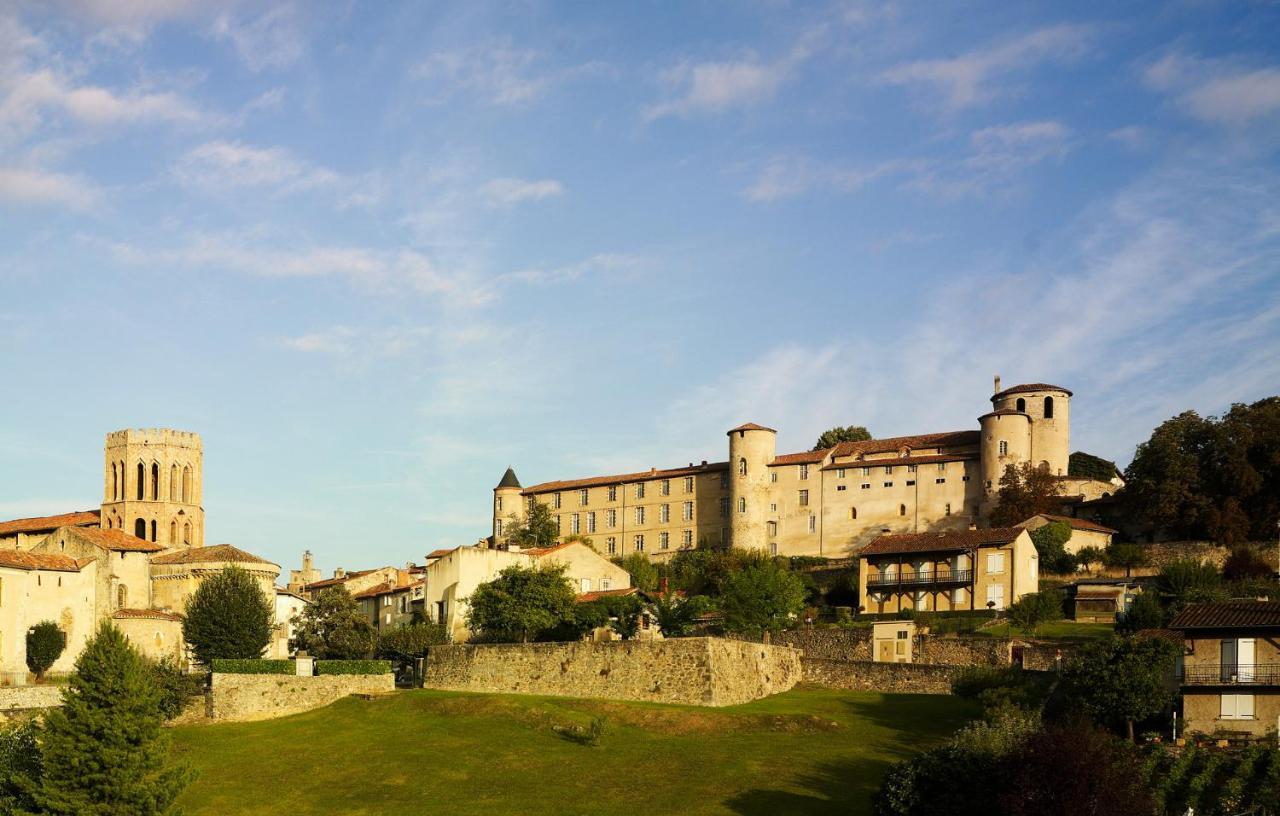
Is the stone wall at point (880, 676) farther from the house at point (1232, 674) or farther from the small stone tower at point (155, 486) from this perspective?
the small stone tower at point (155, 486)

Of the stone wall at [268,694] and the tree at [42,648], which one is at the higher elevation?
the tree at [42,648]

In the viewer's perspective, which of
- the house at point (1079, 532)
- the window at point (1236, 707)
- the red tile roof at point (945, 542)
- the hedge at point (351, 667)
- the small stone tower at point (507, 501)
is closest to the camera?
the window at point (1236, 707)

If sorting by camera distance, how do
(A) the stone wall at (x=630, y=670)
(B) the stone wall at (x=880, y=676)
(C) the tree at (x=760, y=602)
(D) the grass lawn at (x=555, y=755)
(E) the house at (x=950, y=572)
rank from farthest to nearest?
(E) the house at (x=950, y=572) → (C) the tree at (x=760, y=602) → (B) the stone wall at (x=880, y=676) → (A) the stone wall at (x=630, y=670) → (D) the grass lawn at (x=555, y=755)

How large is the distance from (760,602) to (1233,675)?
29.9 m

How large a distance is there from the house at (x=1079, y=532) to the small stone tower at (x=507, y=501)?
4494 cm

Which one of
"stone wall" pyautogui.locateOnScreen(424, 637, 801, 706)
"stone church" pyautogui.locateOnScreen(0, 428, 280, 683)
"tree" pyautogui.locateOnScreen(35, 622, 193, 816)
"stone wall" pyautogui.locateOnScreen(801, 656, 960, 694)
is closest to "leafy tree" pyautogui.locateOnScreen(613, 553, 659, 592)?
"stone church" pyautogui.locateOnScreen(0, 428, 280, 683)

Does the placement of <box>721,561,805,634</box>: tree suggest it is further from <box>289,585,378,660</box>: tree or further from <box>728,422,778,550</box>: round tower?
<box>728,422,778,550</box>: round tower

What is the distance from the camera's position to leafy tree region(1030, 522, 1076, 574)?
311ft

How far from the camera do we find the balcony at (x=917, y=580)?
88.1 meters

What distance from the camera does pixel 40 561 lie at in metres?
84.3

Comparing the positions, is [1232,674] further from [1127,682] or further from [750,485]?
[750,485]

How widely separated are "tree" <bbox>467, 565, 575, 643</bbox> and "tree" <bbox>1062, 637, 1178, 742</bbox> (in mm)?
29043

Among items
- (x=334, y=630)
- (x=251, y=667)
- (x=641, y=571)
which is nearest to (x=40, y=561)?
(x=334, y=630)

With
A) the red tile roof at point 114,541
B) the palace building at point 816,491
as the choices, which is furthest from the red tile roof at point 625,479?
the red tile roof at point 114,541
